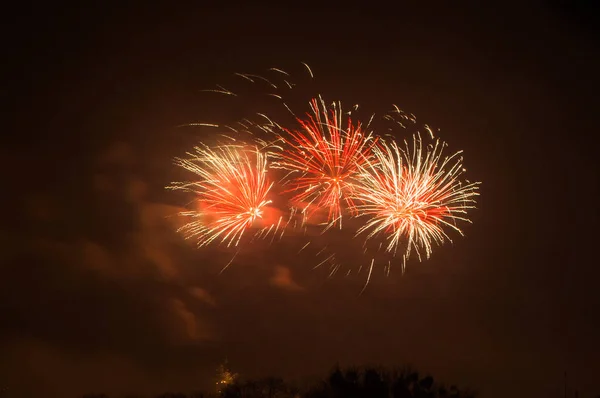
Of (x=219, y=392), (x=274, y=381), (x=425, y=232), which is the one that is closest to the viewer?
(x=425, y=232)

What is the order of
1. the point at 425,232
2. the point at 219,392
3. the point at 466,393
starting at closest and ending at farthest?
the point at 425,232 → the point at 466,393 → the point at 219,392

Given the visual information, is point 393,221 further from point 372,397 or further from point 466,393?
point 466,393

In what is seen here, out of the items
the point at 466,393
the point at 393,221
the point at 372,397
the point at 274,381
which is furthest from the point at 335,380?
the point at 393,221

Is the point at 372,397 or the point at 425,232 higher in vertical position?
the point at 425,232

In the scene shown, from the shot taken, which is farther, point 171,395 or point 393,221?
point 171,395

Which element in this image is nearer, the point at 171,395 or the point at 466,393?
the point at 466,393

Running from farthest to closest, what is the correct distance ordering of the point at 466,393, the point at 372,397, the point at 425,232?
the point at 466,393, the point at 372,397, the point at 425,232

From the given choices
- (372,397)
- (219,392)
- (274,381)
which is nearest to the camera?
(372,397)

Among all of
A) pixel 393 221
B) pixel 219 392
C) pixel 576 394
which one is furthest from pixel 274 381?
pixel 393 221

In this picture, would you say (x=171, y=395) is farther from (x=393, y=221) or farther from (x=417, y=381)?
(x=393, y=221)
